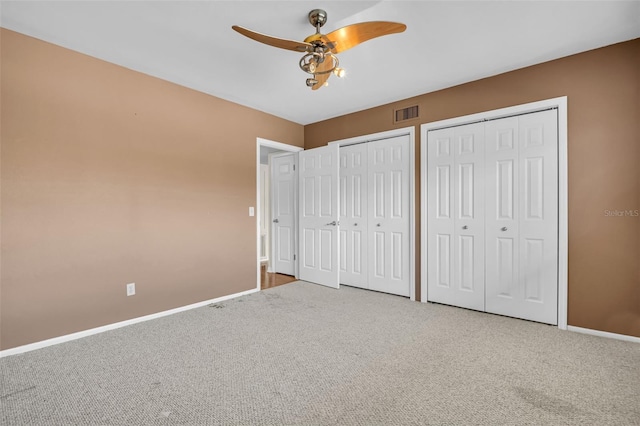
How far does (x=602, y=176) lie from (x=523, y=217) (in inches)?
27.3

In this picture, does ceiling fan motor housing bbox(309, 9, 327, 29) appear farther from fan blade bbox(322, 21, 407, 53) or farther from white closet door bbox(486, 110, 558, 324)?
white closet door bbox(486, 110, 558, 324)

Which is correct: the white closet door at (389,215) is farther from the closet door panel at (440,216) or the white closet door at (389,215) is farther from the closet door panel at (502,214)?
the closet door panel at (502,214)

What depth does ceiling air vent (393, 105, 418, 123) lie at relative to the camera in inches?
150

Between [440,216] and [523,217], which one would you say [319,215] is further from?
[523,217]

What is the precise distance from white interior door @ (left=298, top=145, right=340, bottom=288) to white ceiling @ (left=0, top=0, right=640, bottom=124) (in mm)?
1318

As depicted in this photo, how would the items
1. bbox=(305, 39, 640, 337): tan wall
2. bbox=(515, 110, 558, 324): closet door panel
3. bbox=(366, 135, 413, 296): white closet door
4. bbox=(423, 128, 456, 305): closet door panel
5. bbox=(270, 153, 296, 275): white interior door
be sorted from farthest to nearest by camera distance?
1. bbox=(270, 153, 296, 275): white interior door
2. bbox=(366, 135, 413, 296): white closet door
3. bbox=(423, 128, 456, 305): closet door panel
4. bbox=(515, 110, 558, 324): closet door panel
5. bbox=(305, 39, 640, 337): tan wall

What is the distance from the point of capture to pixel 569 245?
2.82 metres

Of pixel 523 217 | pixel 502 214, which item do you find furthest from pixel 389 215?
pixel 523 217

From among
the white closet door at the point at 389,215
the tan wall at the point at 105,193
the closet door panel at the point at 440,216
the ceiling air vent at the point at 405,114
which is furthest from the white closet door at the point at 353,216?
the tan wall at the point at 105,193

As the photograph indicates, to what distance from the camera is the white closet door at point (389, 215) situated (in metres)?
3.91

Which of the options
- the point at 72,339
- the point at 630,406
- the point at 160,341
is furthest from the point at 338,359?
the point at 72,339

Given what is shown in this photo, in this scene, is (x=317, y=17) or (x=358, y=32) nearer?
(x=358, y=32)

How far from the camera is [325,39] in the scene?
2049 mm

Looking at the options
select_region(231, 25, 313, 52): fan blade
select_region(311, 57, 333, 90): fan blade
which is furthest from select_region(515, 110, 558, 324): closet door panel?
select_region(231, 25, 313, 52): fan blade
